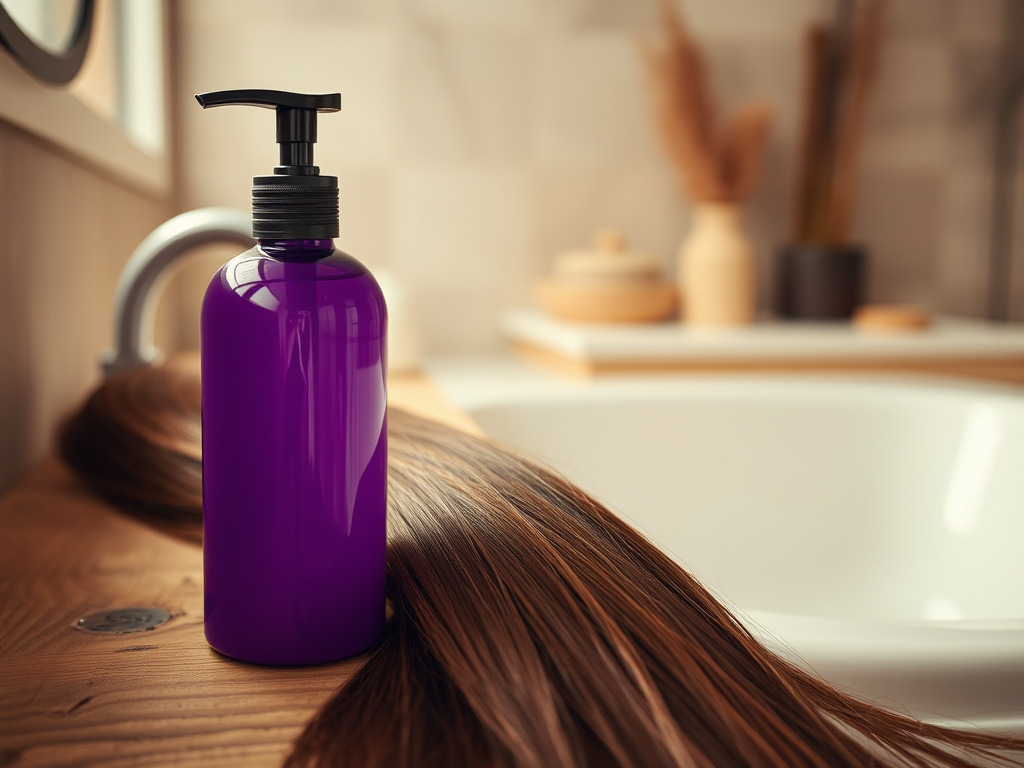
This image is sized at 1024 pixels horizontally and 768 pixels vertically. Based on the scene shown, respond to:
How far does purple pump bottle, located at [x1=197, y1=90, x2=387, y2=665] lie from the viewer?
326 mm

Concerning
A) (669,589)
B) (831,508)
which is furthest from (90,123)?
(831,508)

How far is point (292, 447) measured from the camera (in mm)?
327

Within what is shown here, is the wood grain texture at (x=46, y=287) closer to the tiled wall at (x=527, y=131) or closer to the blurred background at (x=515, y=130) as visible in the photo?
the blurred background at (x=515, y=130)

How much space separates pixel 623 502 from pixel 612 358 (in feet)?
0.71

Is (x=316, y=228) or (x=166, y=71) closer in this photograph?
(x=316, y=228)

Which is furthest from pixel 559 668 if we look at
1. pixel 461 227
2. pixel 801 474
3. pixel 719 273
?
pixel 461 227

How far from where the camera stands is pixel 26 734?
0.30 meters

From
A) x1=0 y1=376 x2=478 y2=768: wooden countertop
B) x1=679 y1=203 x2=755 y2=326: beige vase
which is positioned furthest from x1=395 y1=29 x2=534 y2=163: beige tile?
x1=0 y1=376 x2=478 y2=768: wooden countertop

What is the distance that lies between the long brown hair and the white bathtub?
653 mm

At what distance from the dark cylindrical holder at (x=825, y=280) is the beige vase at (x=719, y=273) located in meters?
0.14

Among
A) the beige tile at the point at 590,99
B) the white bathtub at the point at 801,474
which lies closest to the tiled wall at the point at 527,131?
the beige tile at the point at 590,99

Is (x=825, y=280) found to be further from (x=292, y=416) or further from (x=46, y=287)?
(x=292, y=416)

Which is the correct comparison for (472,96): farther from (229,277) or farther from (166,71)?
(229,277)

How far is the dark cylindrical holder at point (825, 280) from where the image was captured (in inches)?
58.7
